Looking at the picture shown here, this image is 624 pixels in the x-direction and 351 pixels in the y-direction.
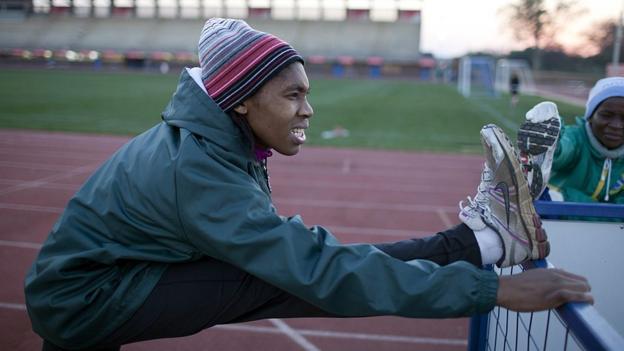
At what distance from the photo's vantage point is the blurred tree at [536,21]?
55094mm

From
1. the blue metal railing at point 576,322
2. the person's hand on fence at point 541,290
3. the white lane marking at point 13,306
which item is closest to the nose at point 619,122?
the blue metal railing at point 576,322

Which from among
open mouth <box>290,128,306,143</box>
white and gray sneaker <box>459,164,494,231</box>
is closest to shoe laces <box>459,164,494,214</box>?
white and gray sneaker <box>459,164,494,231</box>

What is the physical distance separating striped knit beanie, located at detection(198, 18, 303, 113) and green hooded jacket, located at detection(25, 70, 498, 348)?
0.06 m

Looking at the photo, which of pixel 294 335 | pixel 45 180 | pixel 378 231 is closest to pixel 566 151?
pixel 294 335

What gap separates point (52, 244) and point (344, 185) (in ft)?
19.7

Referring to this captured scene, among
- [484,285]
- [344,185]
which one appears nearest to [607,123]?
[484,285]

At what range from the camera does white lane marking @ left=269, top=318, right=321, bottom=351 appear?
10.8 ft

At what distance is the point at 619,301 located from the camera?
2.25m

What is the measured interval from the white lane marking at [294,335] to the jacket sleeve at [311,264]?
188cm

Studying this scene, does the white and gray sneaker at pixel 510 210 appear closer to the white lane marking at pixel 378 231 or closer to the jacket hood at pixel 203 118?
the jacket hood at pixel 203 118

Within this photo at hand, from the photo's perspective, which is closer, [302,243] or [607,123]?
[302,243]

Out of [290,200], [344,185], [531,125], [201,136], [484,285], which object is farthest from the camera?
[344,185]

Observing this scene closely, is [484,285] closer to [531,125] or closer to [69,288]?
[531,125]

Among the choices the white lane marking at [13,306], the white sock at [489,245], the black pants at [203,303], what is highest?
the white sock at [489,245]
